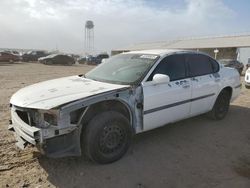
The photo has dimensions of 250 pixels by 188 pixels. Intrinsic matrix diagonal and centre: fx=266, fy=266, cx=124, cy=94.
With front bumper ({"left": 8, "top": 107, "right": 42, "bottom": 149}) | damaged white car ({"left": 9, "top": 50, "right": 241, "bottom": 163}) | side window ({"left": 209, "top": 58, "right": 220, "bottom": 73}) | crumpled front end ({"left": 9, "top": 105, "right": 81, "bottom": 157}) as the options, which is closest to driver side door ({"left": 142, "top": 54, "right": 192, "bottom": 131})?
damaged white car ({"left": 9, "top": 50, "right": 241, "bottom": 163})

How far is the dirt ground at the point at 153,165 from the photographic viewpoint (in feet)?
11.4

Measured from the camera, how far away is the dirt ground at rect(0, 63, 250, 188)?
3.49 m

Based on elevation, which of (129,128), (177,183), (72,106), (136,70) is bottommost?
(177,183)

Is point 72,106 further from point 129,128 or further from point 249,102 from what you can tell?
point 249,102

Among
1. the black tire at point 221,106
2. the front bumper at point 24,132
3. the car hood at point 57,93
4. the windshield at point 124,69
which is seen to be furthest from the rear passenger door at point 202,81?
the front bumper at point 24,132

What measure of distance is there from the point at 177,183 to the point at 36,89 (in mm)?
2527

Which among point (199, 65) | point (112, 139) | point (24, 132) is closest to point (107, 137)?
point (112, 139)

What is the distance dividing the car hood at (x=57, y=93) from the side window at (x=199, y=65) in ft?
5.99

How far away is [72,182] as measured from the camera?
11.3ft

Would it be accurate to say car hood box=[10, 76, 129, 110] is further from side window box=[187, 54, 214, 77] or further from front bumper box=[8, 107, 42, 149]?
side window box=[187, 54, 214, 77]

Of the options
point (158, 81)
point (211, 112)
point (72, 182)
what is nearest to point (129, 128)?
point (158, 81)

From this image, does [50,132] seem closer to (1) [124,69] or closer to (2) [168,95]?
(1) [124,69]

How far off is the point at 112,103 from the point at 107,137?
1.67 feet

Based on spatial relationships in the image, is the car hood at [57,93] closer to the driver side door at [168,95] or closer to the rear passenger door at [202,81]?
the driver side door at [168,95]
